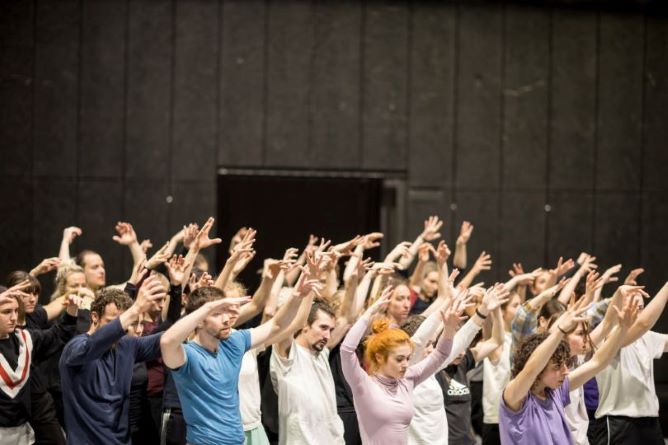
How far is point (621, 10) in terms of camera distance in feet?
34.8

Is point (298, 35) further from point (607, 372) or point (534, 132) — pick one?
point (607, 372)

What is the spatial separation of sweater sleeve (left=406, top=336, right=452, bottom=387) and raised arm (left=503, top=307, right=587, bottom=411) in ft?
1.40

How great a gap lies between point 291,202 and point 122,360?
5665mm

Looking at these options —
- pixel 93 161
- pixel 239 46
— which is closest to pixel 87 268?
pixel 93 161

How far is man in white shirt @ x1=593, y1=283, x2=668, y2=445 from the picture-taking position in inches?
234

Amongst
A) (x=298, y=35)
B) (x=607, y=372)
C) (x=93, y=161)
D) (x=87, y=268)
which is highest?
(x=298, y=35)

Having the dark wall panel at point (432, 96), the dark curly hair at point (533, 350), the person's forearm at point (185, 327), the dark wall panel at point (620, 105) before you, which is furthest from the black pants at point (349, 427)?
the dark wall panel at point (620, 105)

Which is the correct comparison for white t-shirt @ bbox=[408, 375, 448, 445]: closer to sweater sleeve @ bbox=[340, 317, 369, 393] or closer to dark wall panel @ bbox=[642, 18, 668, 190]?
sweater sleeve @ bbox=[340, 317, 369, 393]

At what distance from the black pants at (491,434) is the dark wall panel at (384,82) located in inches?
169

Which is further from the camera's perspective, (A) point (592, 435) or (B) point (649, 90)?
(B) point (649, 90)

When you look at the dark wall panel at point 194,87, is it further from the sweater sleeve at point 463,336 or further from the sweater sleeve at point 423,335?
the sweater sleeve at point 463,336

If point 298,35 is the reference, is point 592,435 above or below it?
below

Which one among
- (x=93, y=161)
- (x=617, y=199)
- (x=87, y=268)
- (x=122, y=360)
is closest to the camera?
(x=122, y=360)

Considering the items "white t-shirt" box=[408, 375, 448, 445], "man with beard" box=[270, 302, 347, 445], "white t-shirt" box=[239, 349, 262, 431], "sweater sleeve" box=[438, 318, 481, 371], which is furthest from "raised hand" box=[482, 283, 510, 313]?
"white t-shirt" box=[239, 349, 262, 431]
